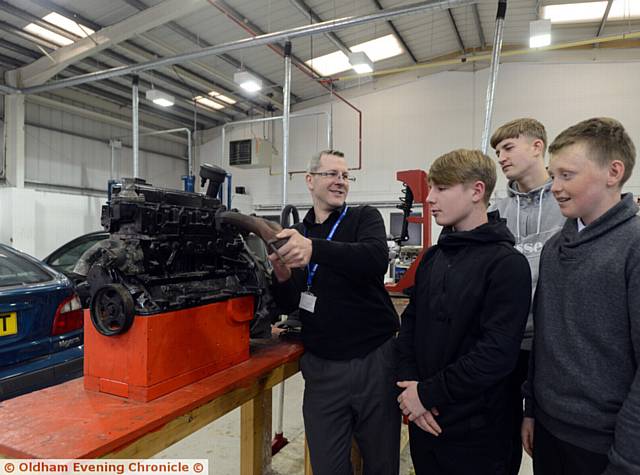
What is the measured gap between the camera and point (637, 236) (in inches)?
38.1

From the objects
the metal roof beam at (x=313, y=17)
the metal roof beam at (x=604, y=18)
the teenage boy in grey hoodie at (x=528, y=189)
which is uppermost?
the metal roof beam at (x=604, y=18)

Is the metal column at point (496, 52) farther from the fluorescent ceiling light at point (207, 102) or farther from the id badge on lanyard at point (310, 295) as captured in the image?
the fluorescent ceiling light at point (207, 102)

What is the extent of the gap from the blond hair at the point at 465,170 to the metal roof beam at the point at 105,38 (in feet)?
14.0

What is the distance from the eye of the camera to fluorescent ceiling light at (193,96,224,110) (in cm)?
860

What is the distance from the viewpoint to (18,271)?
2.31m

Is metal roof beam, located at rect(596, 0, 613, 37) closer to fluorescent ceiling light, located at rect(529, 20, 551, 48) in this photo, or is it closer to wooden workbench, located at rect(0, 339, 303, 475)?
fluorescent ceiling light, located at rect(529, 20, 551, 48)

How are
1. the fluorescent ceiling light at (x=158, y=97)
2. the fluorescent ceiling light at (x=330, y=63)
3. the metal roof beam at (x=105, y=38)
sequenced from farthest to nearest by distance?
the fluorescent ceiling light at (x=330, y=63)
the fluorescent ceiling light at (x=158, y=97)
the metal roof beam at (x=105, y=38)

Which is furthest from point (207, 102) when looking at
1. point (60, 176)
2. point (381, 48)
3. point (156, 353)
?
point (156, 353)

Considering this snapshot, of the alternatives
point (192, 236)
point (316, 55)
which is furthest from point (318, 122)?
point (192, 236)

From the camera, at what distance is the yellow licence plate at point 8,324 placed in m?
1.99

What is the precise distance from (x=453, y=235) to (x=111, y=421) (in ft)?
3.37

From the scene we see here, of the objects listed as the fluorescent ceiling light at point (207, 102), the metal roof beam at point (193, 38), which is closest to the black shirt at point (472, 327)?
the metal roof beam at point (193, 38)

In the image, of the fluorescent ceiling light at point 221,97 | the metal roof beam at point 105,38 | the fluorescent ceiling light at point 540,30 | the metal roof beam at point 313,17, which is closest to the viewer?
the fluorescent ceiling light at point 540,30

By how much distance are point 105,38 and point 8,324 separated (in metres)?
4.37
